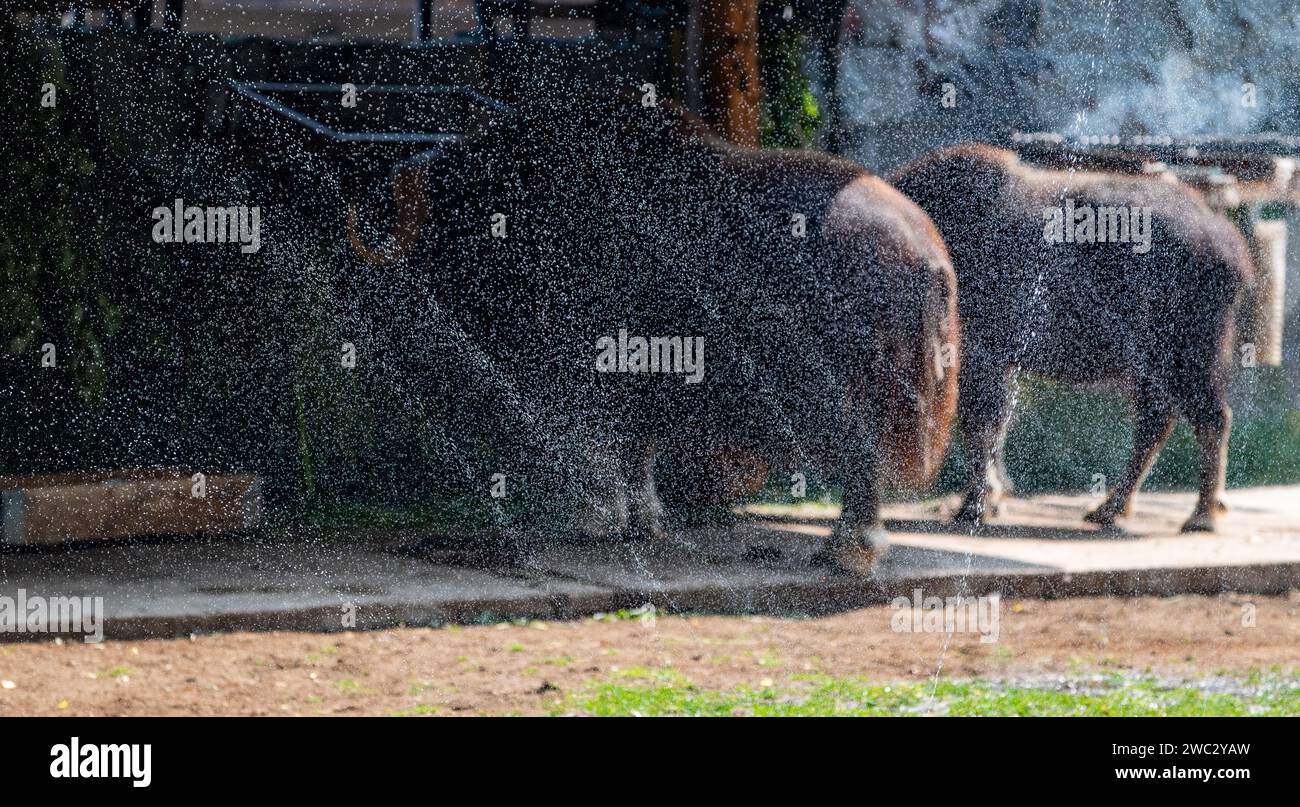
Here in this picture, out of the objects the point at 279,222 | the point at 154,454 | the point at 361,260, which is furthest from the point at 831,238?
the point at 154,454

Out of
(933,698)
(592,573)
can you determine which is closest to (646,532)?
(592,573)

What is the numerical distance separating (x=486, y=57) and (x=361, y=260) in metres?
1.60

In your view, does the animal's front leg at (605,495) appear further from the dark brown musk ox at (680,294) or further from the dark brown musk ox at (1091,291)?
the dark brown musk ox at (1091,291)

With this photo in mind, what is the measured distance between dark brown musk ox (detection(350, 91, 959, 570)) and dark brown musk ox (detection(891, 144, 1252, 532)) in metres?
1.33

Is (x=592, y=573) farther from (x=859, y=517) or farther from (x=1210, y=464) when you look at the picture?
(x=1210, y=464)

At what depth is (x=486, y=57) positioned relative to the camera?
9.45 metres

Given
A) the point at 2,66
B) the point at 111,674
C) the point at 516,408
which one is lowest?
the point at 111,674

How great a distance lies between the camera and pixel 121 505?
7340mm

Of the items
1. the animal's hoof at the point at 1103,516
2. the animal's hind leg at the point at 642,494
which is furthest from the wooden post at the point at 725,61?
the animal's hoof at the point at 1103,516

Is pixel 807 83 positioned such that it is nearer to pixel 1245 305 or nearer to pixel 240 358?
pixel 1245 305

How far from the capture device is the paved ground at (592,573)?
6.09m

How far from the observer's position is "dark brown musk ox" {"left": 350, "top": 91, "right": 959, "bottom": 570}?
23.6 feet

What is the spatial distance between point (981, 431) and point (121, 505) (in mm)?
4204

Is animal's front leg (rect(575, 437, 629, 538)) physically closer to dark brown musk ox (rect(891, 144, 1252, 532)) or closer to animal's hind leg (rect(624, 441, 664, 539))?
animal's hind leg (rect(624, 441, 664, 539))
